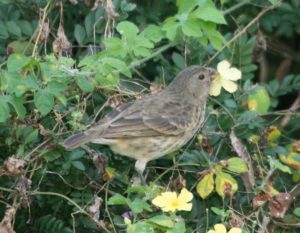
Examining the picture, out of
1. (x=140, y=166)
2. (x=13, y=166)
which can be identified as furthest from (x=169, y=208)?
(x=140, y=166)

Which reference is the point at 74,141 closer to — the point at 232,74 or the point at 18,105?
the point at 18,105

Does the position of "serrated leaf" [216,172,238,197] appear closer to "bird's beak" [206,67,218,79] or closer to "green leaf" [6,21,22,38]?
"bird's beak" [206,67,218,79]

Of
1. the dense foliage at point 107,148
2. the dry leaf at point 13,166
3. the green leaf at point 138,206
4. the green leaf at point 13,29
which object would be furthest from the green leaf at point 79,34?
the green leaf at point 138,206

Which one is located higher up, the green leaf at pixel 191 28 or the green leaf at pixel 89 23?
the green leaf at pixel 191 28

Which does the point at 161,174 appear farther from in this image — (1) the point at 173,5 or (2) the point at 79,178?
(1) the point at 173,5

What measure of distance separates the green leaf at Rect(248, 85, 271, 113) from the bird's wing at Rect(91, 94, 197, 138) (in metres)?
0.34

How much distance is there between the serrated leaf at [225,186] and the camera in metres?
5.34

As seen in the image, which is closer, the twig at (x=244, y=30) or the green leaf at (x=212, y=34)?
the green leaf at (x=212, y=34)

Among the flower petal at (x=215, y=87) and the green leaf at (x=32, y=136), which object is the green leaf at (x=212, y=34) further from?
the green leaf at (x=32, y=136)

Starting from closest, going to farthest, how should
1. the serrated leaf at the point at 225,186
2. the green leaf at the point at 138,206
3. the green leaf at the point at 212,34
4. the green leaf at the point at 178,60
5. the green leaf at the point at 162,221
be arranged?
1. the green leaf at the point at 162,221
2. the green leaf at the point at 138,206
3. the serrated leaf at the point at 225,186
4. the green leaf at the point at 212,34
5. the green leaf at the point at 178,60

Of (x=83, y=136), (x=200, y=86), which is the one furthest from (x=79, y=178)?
(x=200, y=86)

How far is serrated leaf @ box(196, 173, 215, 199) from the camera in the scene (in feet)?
17.7

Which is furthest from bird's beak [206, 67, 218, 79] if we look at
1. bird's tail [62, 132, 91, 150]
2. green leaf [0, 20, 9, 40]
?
green leaf [0, 20, 9, 40]

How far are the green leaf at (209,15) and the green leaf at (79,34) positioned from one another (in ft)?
3.32
